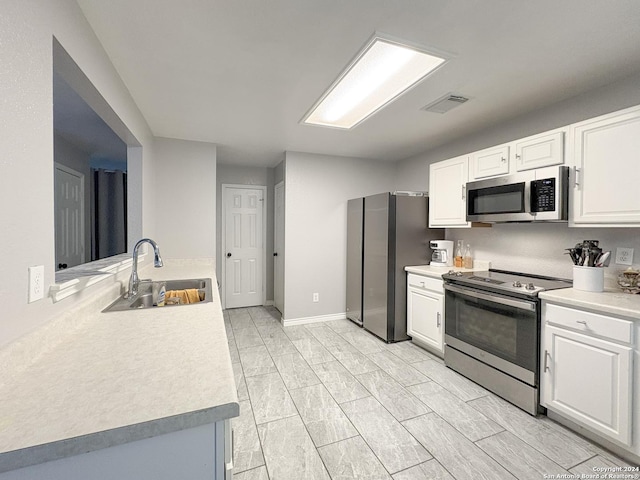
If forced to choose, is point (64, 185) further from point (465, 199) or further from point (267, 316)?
point (465, 199)

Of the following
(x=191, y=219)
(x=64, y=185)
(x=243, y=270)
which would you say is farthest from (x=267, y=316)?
(x=64, y=185)

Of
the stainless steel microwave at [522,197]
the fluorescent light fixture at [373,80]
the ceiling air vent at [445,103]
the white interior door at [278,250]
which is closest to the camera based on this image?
the fluorescent light fixture at [373,80]

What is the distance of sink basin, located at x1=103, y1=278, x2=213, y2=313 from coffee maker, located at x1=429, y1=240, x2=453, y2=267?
2.37 m

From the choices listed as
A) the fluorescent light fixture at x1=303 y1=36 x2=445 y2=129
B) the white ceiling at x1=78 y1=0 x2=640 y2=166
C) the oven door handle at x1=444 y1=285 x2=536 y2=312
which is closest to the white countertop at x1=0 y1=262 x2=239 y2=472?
the white ceiling at x1=78 y1=0 x2=640 y2=166

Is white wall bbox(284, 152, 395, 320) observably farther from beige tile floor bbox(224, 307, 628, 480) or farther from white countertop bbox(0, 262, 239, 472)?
white countertop bbox(0, 262, 239, 472)

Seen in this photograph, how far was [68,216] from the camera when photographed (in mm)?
3385

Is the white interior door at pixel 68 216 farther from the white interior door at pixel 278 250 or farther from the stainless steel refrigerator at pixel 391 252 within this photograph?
the stainless steel refrigerator at pixel 391 252

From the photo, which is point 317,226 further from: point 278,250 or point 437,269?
point 437,269

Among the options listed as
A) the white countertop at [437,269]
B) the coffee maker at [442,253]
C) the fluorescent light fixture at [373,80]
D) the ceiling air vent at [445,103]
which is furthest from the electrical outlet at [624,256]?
the fluorescent light fixture at [373,80]

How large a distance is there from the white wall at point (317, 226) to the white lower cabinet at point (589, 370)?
8.33ft

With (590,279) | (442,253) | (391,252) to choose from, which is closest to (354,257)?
(391,252)

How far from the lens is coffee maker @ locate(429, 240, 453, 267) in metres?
3.19

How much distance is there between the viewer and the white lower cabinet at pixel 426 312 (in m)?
2.77

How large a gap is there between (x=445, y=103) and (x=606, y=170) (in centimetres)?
117
